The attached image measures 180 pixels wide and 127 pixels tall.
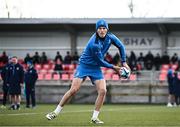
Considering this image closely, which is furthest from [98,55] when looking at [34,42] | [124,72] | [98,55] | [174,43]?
[34,42]

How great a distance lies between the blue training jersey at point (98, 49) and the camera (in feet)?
38.7

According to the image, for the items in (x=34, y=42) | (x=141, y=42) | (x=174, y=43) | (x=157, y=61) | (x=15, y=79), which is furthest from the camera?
(x=34, y=42)

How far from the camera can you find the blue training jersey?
11805mm

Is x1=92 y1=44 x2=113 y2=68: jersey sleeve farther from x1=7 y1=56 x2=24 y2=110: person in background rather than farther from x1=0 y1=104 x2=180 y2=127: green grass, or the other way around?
x1=7 y1=56 x2=24 y2=110: person in background

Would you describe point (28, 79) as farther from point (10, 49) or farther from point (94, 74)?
point (10, 49)

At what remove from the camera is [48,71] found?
104 ft

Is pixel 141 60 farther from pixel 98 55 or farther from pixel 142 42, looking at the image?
pixel 98 55

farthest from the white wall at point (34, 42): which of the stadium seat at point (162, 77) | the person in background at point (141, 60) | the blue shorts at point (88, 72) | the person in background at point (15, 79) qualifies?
the blue shorts at point (88, 72)

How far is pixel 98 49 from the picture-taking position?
38.7 ft

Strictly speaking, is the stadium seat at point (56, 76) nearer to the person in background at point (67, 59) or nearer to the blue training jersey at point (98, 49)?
the person in background at point (67, 59)

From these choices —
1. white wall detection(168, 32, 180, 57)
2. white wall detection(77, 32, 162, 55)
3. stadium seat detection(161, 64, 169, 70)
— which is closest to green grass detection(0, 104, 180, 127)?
stadium seat detection(161, 64, 169, 70)

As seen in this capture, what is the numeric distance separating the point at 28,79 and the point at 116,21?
1275 cm

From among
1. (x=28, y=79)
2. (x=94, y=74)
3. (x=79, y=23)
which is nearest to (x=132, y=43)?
(x=79, y=23)

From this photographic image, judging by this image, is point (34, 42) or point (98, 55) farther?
point (34, 42)
